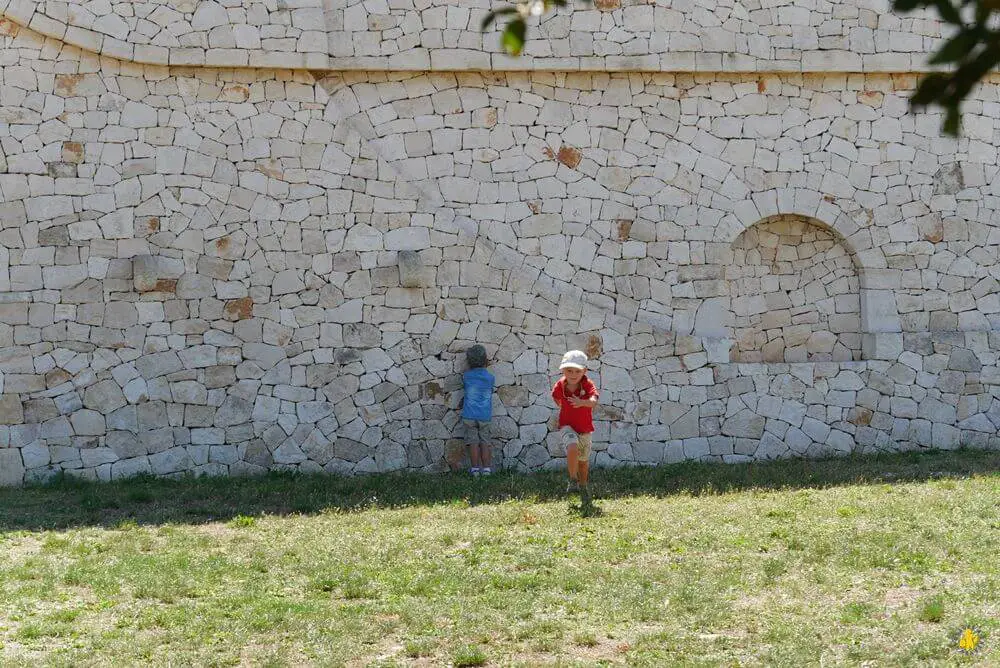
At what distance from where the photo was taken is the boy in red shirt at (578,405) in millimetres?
9359

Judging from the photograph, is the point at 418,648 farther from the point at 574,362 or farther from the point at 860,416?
the point at 860,416

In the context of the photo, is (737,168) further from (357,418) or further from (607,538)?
(607,538)

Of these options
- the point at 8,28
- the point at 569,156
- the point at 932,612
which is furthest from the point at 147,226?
the point at 932,612

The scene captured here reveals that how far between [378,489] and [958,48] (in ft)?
27.3

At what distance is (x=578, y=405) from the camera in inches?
367

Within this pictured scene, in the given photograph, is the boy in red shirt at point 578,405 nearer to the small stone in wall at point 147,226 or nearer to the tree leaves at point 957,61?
the small stone in wall at point 147,226

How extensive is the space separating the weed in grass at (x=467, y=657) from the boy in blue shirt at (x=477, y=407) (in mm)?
5622

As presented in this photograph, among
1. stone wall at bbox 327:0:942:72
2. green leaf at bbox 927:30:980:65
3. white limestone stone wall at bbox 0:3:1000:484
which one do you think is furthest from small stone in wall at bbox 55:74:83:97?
green leaf at bbox 927:30:980:65

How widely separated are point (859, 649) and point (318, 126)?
8006 mm

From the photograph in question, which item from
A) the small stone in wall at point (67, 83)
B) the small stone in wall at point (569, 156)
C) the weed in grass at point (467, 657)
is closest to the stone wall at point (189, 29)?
the small stone in wall at point (67, 83)

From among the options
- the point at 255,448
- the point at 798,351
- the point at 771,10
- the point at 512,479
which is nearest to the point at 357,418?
the point at 255,448

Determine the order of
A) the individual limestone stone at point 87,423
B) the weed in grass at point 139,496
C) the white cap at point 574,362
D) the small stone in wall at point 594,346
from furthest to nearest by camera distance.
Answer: the small stone in wall at point 594,346
the individual limestone stone at point 87,423
the weed in grass at point 139,496
the white cap at point 574,362

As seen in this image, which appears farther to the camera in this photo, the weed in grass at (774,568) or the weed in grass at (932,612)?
the weed in grass at (774,568)

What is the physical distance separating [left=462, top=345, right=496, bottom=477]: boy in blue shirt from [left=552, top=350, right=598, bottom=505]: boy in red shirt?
184 cm
